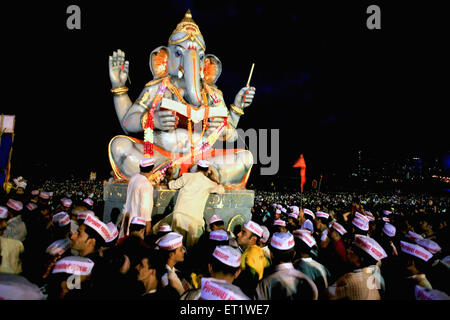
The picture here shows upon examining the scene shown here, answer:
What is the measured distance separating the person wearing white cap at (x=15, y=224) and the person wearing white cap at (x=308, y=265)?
366 centimetres

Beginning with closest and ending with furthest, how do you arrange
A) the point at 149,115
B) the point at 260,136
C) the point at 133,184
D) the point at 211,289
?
the point at 211,289
the point at 133,184
the point at 149,115
the point at 260,136

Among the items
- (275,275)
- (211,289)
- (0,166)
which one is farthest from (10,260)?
(0,166)

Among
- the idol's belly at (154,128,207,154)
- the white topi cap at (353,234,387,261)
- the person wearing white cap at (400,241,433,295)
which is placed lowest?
the person wearing white cap at (400,241,433,295)

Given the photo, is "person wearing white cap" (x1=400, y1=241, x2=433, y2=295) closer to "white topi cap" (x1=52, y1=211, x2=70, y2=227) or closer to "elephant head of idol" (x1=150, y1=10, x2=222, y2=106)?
"white topi cap" (x1=52, y1=211, x2=70, y2=227)

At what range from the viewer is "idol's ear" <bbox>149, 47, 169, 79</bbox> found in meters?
6.24

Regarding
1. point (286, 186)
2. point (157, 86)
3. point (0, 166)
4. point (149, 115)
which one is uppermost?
point (157, 86)

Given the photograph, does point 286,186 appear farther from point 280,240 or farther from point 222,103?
point 280,240

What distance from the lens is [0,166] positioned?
10961 millimetres

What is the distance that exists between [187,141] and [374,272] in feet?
13.7

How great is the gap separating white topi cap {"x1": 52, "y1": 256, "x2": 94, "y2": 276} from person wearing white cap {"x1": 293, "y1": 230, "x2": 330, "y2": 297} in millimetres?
1902

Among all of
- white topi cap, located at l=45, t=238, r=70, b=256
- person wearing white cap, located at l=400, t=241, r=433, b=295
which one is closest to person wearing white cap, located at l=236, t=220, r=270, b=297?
person wearing white cap, located at l=400, t=241, r=433, b=295

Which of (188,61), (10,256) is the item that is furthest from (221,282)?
(188,61)

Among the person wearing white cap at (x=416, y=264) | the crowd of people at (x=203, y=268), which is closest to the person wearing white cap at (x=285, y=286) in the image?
the crowd of people at (x=203, y=268)

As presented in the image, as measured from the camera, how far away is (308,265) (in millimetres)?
2912
